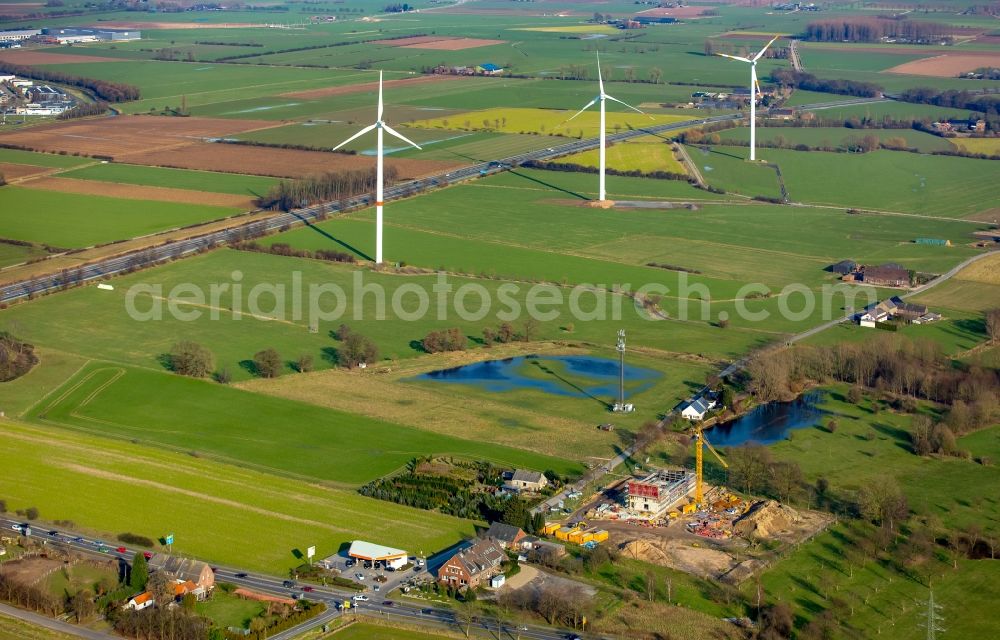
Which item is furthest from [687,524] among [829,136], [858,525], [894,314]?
[829,136]

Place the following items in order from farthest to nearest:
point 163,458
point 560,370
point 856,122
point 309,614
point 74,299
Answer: point 856,122 < point 74,299 < point 560,370 < point 163,458 < point 309,614

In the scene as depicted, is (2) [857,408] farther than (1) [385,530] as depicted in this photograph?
Yes

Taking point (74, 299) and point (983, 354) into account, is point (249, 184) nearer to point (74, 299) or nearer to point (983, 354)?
point (74, 299)

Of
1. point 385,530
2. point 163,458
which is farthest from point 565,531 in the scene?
point 163,458

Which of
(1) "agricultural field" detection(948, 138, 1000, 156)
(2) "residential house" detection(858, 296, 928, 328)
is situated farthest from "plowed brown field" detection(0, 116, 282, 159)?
(2) "residential house" detection(858, 296, 928, 328)

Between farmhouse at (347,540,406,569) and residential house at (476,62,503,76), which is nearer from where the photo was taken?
farmhouse at (347,540,406,569)

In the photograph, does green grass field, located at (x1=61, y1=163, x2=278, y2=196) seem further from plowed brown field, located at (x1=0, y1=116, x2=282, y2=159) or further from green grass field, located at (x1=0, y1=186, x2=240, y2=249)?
green grass field, located at (x1=0, y1=186, x2=240, y2=249)

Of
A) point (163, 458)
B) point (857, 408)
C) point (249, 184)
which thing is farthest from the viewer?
point (249, 184)
